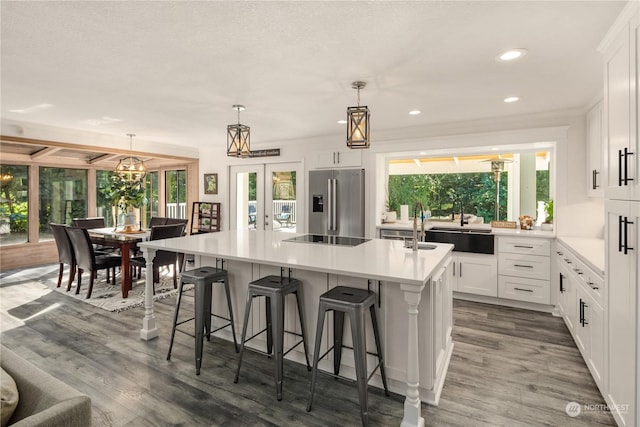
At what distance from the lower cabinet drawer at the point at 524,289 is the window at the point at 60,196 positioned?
8.24m

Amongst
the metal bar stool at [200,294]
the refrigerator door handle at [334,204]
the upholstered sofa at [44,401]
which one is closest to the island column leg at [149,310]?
the metal bar stool at [200,294]

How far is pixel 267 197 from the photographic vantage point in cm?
632

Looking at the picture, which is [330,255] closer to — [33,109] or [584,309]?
[584,309]

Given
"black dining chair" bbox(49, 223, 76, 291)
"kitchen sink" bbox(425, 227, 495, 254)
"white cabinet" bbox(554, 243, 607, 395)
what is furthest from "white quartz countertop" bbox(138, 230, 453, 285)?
"black dining chair" bbox(49, 223, 76, 291)

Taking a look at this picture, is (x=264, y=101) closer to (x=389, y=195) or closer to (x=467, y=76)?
(x=467, y=76)

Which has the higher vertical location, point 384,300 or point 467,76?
point 467,76

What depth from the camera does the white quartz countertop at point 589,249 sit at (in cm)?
235

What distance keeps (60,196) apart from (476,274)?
8082mm

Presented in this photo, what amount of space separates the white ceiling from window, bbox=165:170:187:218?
12.2 feet

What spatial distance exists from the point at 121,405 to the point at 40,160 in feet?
21.1

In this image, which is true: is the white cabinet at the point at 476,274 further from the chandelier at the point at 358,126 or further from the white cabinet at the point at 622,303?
the chandelier at the point at 358,126

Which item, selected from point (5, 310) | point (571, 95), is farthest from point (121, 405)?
point (571, 95)

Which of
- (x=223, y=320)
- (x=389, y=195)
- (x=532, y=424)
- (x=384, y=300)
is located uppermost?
(x=389, y=195)

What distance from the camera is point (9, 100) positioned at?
11.7 feet
